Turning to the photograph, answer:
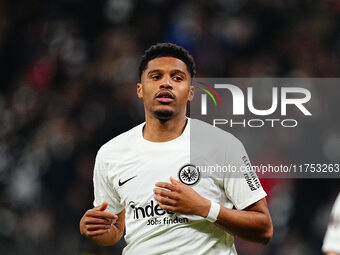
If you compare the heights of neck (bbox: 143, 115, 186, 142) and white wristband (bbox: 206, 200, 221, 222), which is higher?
neck (bbox: 143, 115, 186, 142)

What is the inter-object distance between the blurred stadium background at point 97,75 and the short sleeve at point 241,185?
251cm

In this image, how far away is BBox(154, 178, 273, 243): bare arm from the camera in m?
3.15

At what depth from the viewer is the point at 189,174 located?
11.2ft

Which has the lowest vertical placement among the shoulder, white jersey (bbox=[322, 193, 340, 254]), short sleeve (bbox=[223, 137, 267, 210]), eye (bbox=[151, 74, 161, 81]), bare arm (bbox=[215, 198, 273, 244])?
white jersey (bbox=[322, 193, 340, 254])

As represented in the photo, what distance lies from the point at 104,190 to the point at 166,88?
77 centimetres

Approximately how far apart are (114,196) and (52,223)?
2.73 metres

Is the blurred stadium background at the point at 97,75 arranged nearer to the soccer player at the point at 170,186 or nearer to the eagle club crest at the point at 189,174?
the soccer player at the point at 170,186

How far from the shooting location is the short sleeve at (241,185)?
334 centimetres

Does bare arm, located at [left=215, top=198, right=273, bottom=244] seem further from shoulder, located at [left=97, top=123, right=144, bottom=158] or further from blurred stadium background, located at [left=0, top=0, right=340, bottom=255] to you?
blurred stadium background, located at [left=0, top=0, right=340, bottom=255]

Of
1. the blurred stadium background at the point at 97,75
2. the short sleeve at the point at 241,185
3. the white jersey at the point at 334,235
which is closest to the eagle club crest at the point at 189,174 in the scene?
the short sleeve at the point at 241,185

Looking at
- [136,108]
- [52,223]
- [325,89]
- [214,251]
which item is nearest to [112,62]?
[136,108]

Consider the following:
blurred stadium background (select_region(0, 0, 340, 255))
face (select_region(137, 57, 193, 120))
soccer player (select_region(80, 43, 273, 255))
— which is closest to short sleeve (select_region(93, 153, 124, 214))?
soccer player (select_region(80, 43, 273, 255))

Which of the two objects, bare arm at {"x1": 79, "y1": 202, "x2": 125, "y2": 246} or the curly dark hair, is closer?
bare arm at {"x1": 79, "y1": 202, "x2": 125, "y2": 246}

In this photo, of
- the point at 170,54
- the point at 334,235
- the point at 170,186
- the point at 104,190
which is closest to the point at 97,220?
the point at 104,190
